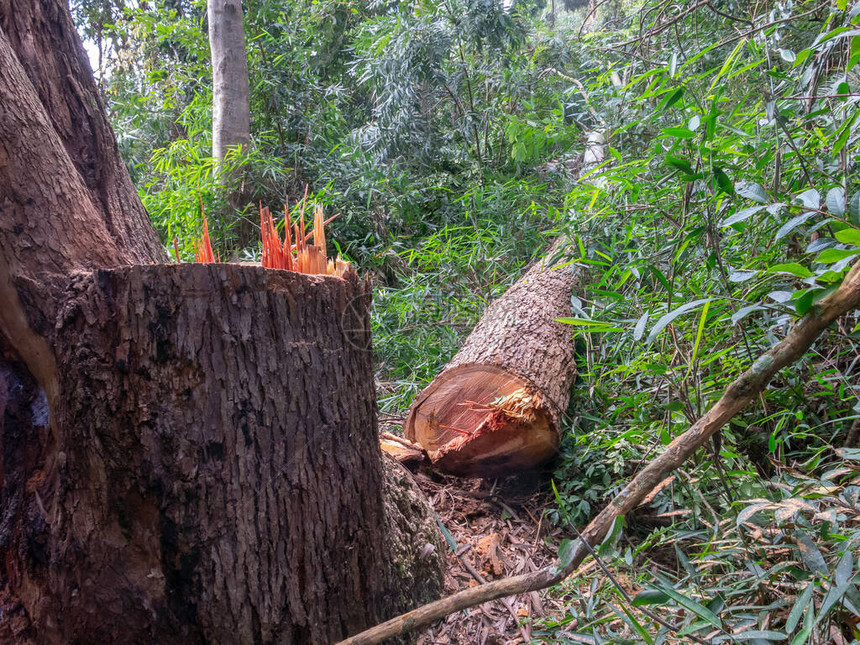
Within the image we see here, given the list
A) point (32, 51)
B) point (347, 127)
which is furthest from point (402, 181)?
point (32, 51)

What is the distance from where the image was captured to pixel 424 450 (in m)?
2.30

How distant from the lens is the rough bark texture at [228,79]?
15.8ft

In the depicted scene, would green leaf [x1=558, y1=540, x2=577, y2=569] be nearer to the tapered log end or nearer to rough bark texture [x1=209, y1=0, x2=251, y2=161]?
the tapered log end

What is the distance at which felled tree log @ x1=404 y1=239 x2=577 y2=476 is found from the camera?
84.2 inches

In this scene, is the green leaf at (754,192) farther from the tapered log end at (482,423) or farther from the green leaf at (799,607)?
the tapered log end at (482,423)

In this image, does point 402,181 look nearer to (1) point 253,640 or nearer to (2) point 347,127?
(2) point 347,127

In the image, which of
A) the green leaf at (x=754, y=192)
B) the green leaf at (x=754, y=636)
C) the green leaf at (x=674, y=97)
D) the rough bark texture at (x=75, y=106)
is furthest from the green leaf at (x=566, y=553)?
the rough bark texture at (x=75, y=106)

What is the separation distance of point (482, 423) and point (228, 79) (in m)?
4.28

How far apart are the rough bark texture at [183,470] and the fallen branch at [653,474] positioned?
0.33 meters

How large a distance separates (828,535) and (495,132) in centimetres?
483

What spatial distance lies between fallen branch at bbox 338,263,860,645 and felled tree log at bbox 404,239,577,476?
106cm

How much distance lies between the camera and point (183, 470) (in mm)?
1095

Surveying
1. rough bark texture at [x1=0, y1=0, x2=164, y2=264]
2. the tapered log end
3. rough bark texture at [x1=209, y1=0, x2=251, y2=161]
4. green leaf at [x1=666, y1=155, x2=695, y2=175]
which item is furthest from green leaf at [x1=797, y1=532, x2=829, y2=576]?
rough bark texture at [x1=209, y1=0, x2=251, y2=161]

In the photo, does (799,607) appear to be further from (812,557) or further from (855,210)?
(855,210)
